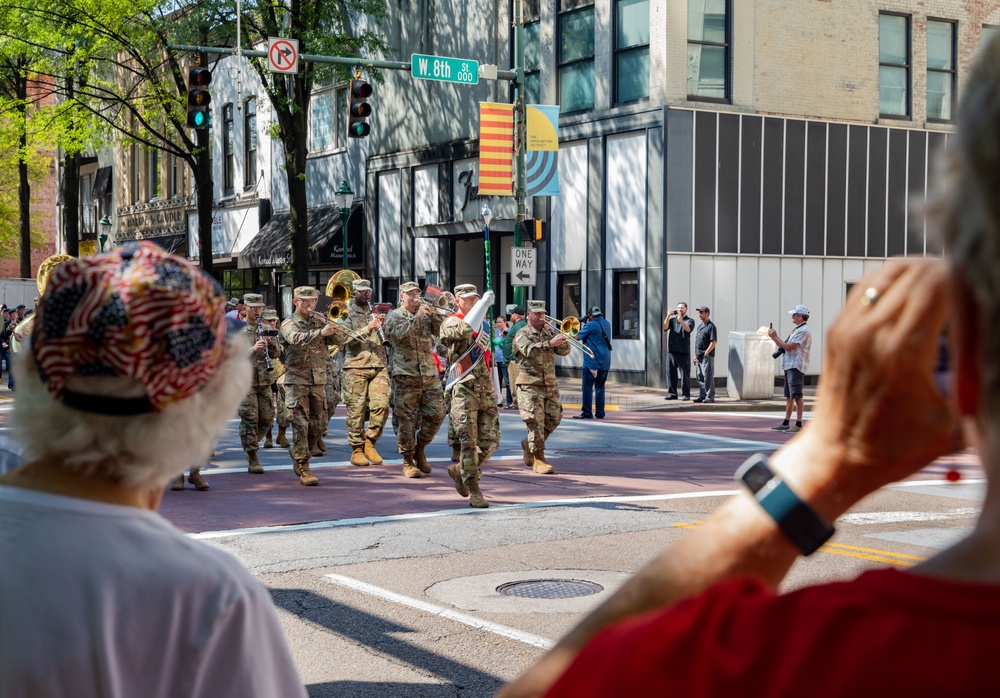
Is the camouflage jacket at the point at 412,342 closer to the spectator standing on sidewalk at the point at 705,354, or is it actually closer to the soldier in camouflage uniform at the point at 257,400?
the soldier in camouflage uniform at the point at 257,400

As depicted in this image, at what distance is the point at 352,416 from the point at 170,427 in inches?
520

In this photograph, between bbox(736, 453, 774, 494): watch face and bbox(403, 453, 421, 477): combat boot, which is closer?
bbox(736, 453, 774, 494): watch face

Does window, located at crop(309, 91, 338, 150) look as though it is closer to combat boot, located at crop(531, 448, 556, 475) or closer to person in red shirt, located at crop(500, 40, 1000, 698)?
combat boot, located at crop(531, 448, 556, 475)

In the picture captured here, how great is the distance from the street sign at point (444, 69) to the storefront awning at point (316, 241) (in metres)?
16.5

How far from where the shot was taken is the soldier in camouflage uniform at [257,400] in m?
14.3

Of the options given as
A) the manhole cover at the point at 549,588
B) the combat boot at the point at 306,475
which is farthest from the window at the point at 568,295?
the manhole cover at the point at 549,588

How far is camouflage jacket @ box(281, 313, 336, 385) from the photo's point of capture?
14.7m

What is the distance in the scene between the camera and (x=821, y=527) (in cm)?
143

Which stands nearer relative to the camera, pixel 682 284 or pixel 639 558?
pixel 639 558

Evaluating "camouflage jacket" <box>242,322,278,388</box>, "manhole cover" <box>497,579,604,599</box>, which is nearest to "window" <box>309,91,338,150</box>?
"camouflage jacket" <box>242,322,278,388</box>

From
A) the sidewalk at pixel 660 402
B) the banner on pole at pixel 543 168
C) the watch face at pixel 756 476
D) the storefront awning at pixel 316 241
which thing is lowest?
the sidewalk at pixel 660 402

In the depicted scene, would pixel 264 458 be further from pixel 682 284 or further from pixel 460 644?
pixel 682 284

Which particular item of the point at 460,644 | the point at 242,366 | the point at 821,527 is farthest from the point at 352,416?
the point at 821,527

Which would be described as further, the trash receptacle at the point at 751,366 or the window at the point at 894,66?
the window at the point at 894,66
